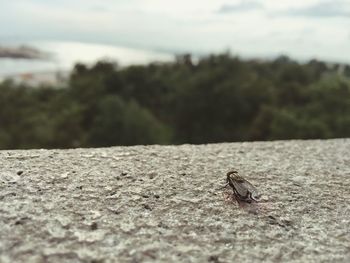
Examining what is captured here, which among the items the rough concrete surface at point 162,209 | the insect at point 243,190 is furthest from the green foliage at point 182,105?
the insect at point 243,190

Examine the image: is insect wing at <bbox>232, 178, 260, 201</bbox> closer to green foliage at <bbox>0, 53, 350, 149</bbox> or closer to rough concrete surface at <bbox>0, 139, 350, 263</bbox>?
rough concrete surface at <bbox>0, 139, 350, 263</bbox>

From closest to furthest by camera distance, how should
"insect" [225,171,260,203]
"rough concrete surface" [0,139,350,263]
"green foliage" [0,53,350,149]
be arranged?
"rough concrete surface" [0,139,350,263] < "insect" [225,171,260,203] < "green foliage" [0,53,350,149]

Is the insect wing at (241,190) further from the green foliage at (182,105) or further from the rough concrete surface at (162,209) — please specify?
the green foliage at (182,105)

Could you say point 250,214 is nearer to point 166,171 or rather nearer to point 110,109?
point 166,171

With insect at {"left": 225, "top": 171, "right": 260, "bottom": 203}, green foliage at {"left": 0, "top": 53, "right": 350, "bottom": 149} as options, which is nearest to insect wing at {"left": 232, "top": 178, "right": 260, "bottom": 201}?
insect at {"left": 225, "top": 171, "right": 260, "bottom": 203}

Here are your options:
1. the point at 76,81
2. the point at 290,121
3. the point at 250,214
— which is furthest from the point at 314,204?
the point at 76,81

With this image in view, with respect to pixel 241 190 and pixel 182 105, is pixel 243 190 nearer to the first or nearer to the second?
pixel 241 190
